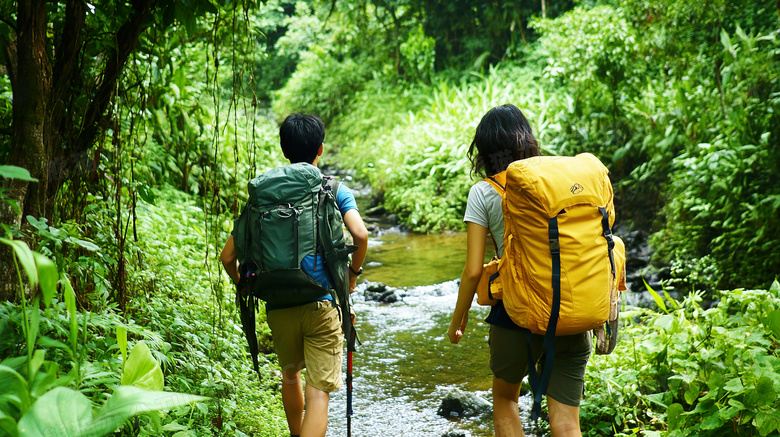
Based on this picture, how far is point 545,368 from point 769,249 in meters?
3.92

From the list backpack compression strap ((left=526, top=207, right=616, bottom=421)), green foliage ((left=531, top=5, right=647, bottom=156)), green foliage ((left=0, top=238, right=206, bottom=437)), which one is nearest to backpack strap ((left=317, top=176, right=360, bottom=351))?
backpack compression strap ((left=526, top=207, right=616, bottom=421))

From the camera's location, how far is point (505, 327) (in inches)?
97.0

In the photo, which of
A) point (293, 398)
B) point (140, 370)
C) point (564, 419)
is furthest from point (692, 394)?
point (140, 370)

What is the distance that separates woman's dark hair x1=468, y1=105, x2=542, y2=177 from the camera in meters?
2.50

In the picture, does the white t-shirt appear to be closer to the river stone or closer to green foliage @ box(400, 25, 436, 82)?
the river stone

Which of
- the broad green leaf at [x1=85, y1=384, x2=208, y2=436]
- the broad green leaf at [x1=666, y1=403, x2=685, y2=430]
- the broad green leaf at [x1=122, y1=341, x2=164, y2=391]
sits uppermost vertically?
the broad green leaf at [x1=85, y1=384, x2=208, y2=436]

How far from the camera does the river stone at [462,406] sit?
386 centimetres

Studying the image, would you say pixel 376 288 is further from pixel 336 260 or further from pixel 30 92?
pixel 30 92

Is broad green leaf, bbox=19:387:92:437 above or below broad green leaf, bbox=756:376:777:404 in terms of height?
above

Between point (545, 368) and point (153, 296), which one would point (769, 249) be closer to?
point (545, 368)

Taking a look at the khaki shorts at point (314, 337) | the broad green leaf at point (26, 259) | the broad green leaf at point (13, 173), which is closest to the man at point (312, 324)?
the khaki shorts at point (314, 337)

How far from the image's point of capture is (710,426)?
255 cm

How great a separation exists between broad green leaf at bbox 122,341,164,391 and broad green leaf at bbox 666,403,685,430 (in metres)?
2.14

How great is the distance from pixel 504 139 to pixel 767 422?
148 centimetres
